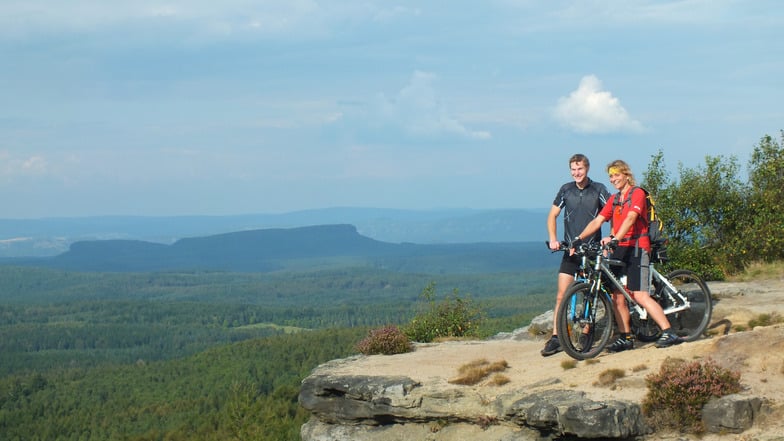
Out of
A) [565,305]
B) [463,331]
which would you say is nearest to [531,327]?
[463,331]

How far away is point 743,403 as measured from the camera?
41.9 feet

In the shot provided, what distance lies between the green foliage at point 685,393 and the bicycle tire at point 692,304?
2.49 m

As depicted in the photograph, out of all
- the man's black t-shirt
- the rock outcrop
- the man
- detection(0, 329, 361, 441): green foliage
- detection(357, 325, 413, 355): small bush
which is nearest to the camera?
the rock outcrop

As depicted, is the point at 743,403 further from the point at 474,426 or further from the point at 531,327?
the point at 531,327

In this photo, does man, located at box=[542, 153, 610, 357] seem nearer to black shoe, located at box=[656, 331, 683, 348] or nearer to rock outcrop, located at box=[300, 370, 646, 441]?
black shoe, located at box=[656, 331, 683, 348]

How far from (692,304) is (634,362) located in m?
3.57

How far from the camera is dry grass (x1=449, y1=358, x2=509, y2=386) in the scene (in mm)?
15977

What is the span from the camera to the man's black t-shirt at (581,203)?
15.4 m

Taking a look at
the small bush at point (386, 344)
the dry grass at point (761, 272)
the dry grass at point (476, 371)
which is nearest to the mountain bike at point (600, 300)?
the dry grass at point (476, 371)

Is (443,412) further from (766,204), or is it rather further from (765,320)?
(766,204)

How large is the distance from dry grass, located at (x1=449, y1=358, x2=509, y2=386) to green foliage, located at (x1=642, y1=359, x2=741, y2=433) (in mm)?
3138

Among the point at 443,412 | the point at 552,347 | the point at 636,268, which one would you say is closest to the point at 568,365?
the point at 552,347

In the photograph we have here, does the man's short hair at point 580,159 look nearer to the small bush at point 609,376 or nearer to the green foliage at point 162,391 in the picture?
the small bush at point 609,376

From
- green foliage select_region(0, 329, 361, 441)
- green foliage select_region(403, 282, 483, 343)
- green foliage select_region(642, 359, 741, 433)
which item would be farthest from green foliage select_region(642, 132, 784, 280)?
green foliage select_region(0, 329, 361, 441)
